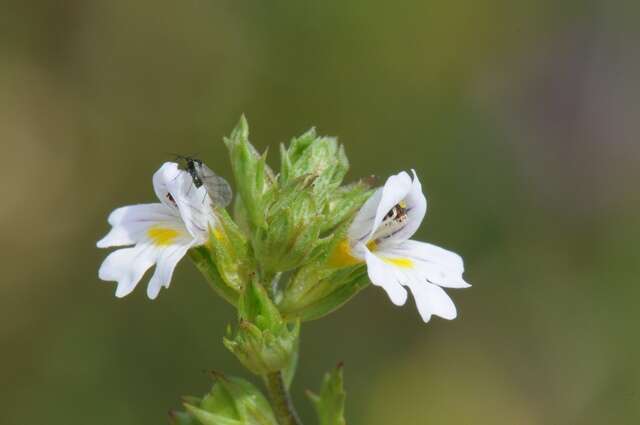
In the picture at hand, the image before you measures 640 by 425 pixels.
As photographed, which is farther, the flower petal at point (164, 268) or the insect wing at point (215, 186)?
the insect wing at point (215, 186)

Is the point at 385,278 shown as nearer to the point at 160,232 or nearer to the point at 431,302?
the point at 431,302

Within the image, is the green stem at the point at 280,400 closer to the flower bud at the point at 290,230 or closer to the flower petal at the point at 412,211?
the flower bud at the point at 290,230

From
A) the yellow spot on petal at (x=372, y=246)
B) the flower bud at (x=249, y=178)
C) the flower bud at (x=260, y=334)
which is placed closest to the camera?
the flower bud at (x=260, y=334)

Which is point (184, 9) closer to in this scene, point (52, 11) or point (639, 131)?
point (52, 11)

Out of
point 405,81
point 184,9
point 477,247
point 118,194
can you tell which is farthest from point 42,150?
point 477,247

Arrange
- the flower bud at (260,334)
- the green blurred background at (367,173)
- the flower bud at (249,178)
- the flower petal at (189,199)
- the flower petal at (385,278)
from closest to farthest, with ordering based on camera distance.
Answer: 1. the flower petal at (385,278)
2. the flower bud at (260,334)
3. the flower petal at (189,199)
4. the flower bud at (249,178)
5. the green blurred background at (367,173)

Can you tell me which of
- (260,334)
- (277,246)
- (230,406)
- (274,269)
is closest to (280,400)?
(230,406)

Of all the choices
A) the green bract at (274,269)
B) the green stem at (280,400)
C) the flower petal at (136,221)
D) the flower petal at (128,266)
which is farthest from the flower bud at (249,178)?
the green stem at (280,400)
